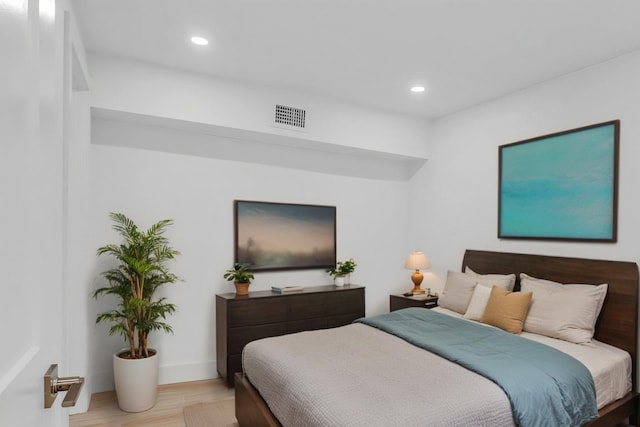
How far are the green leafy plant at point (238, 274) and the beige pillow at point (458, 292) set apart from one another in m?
1.97

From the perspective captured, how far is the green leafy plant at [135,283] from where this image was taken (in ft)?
10.5

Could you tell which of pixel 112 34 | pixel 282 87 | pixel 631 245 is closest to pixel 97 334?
pixel 112 34

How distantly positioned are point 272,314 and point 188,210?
51.6 inches

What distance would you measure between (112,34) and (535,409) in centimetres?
368

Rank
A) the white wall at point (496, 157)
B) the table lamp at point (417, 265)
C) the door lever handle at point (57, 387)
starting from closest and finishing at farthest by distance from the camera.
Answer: the door lever handle at point (57, 387) → the white wall at point (496, 157) → the table lamp at point (417, 265)

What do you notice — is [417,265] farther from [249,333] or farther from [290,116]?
[290,116]

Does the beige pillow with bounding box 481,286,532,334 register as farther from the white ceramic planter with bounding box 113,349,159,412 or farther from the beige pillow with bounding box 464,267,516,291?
the white ceramic planter with bounding box 113,349,159,412

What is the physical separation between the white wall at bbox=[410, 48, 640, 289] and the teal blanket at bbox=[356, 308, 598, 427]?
1217mm

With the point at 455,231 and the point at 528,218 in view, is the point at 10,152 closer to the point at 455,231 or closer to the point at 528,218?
the point at 528,218

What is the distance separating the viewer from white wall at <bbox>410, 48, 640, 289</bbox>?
10.1ft

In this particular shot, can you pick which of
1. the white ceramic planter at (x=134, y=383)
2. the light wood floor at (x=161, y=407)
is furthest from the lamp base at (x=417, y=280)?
the white ceramic planter at (x=134, y=383)

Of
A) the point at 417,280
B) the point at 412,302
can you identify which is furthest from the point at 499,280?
the point at 417,280

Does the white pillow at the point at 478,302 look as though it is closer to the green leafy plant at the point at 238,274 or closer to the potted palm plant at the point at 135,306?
the green leafy plant at the point at 238,274

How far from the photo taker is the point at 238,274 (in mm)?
3818
